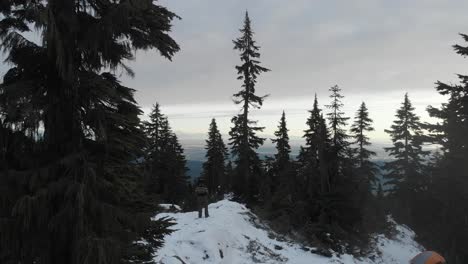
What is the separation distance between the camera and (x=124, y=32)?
22.5 feet

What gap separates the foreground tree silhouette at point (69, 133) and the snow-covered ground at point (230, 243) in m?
6.27

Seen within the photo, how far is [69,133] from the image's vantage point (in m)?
6.67

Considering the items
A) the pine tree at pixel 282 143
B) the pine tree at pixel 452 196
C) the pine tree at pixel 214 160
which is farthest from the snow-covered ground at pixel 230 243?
the pine tree at pixel 214 160

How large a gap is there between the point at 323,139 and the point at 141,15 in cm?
1987

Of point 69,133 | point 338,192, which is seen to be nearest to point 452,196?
point 338,192

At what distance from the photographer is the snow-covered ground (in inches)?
587

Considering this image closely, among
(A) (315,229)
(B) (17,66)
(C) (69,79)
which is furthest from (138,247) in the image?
(A) (315,229)

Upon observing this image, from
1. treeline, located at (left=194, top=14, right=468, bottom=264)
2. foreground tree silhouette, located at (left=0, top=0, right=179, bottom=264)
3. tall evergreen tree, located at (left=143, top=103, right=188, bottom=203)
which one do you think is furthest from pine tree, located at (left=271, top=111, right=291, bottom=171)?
foreground tree silhouette, located at (left=0, top=0, right=179, bottom=264)

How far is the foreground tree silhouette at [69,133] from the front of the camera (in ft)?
19.4

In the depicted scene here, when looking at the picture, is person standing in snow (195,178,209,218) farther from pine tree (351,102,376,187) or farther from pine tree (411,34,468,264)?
pine tree (351,102,376,187)

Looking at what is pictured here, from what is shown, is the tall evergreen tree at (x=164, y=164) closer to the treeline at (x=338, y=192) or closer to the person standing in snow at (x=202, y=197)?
the treeline at (x=338, y=192)

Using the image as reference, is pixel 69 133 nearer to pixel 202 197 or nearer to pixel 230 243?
pixel 230 243

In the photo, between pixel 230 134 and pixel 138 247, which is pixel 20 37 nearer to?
pixel 138 247

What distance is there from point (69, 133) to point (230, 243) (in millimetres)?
11863
